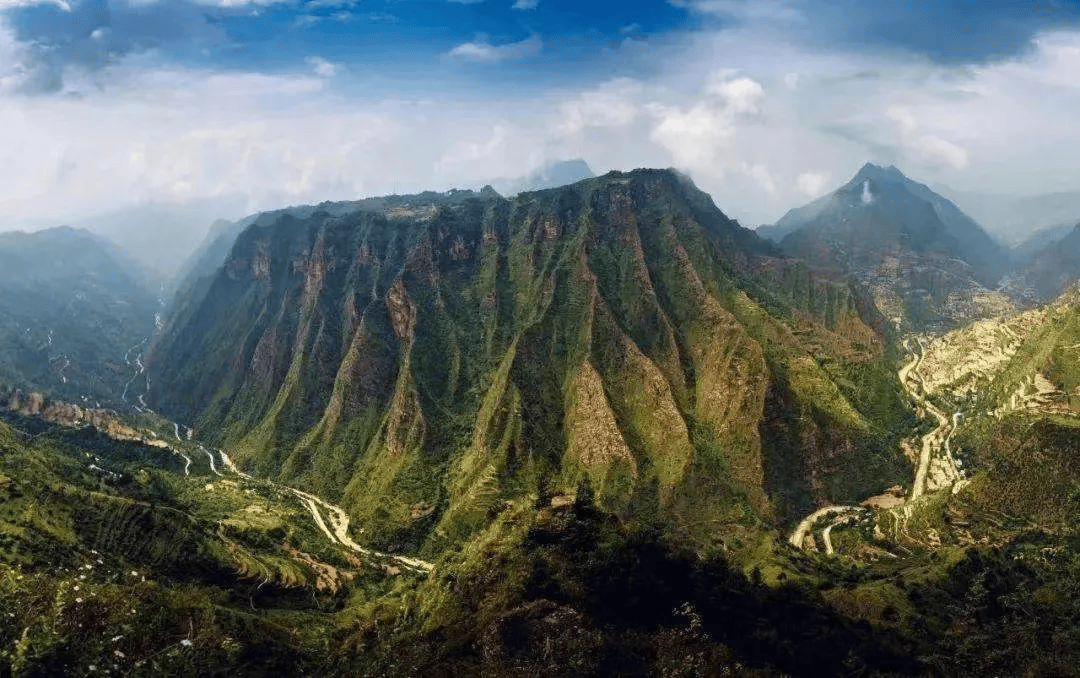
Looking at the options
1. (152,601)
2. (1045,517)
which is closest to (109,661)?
(152,601)

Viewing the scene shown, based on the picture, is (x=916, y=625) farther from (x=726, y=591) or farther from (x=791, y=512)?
(x=791, y=512)

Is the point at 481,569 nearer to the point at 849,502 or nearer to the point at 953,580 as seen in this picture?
the point at 953,580

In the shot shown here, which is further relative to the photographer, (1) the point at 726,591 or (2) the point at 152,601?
(1) the point at 726,591

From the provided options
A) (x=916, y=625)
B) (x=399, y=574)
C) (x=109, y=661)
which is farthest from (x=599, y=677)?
(x=399, y=574)

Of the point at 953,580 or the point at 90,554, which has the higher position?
the point at 90,554

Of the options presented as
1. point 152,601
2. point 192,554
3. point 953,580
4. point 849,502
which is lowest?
point 849,502

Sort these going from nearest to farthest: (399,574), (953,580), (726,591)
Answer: (726,591) < (953,580) < (399,574)

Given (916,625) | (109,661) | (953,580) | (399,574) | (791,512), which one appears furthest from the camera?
(791,512)

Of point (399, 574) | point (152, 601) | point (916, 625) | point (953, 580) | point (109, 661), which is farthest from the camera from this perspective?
point (399, 574)

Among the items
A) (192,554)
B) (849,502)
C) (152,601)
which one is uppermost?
(152,601)
